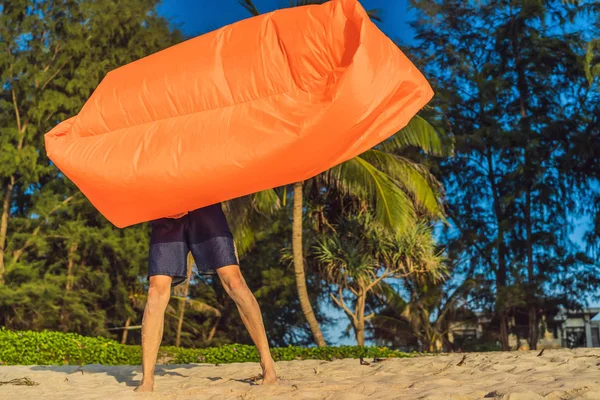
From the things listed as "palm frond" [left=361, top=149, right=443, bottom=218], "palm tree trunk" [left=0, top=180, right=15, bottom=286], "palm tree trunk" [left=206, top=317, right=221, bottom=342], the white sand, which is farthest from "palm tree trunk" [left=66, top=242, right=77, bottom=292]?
the white sand

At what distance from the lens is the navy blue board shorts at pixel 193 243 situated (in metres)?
4.38

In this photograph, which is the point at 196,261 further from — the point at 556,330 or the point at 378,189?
the point at 556,330

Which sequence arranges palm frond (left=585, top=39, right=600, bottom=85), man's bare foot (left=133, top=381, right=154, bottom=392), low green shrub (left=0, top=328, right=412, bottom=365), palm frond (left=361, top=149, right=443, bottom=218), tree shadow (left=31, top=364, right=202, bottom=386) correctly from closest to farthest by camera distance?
man's bare foot (left=133, top=381, right=154, bottom=392) < tree shadow (left=31, top=364, right=202, bottom=386) < low green shrub (left=0, top=328, right=412, bottom=365) < palm frond (left=361, top=149, right=443, bottom=218) < palm frond (left=585, top=39, right=600, bottom=85)

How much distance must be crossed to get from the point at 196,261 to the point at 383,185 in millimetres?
8353

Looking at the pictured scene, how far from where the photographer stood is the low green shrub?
838cm

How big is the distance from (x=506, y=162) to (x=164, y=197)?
17754 millimetres

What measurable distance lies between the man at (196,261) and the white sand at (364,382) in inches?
14.2

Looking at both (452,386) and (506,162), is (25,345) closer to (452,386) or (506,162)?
(452,386)

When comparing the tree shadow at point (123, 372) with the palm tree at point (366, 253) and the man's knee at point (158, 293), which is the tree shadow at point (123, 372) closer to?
the man's knee at point (158, 293)

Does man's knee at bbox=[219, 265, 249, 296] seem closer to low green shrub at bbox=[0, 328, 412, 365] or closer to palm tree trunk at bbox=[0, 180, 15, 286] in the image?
low green shrub at bbox=[0, 328, 412, 365]

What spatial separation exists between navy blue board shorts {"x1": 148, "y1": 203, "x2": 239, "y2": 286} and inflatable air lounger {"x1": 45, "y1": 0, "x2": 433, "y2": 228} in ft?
0.63

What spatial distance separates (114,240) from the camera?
18.1 metres

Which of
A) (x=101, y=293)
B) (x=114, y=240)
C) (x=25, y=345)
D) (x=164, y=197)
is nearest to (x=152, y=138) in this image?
(x=164, y=197)

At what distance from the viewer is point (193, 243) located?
4441mm
